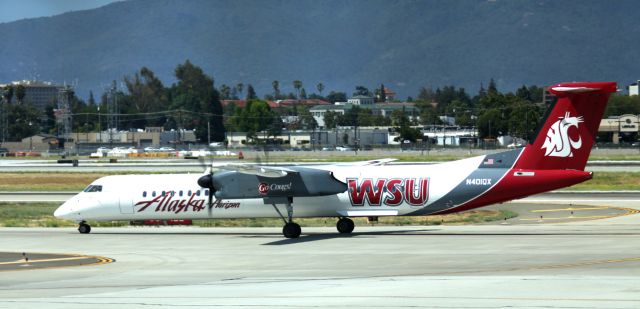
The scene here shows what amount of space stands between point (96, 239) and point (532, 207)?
20.2 meters

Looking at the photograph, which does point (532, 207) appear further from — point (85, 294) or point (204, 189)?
point (85, 294)

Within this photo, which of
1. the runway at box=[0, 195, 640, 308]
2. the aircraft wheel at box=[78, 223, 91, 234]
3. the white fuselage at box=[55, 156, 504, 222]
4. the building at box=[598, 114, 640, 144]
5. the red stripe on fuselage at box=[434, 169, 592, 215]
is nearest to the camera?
the runway at box=[0, 195, 640, 308]

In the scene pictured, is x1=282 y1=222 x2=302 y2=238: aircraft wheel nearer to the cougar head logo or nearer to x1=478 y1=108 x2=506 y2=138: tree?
the cougar head logo

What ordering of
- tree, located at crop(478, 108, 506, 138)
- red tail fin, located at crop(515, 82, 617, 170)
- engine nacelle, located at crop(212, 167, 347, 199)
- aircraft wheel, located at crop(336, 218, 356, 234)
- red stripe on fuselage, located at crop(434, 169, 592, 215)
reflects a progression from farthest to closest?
tree, located at crop(478, 108, 506, 138), aircraft wheel, located at crop(336, 218, 356, 234), engine nacelle, located at crop(212, 167, 347, 199), red stripe on fuselage, located at crop(434, 169, 592, 215), red tail fin, located at crop(515, 82, 617, 170)

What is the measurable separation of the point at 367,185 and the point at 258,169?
400cm

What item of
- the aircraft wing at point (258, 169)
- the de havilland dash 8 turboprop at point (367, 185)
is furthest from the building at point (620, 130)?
the aircraft wing at point (258, 169)

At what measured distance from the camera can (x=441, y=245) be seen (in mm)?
32281

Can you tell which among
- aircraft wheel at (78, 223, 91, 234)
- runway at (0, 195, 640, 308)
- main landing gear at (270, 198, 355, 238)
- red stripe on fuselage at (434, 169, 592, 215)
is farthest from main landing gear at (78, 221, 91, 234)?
red stripe on fuselage at (434, 169, 592, 215)

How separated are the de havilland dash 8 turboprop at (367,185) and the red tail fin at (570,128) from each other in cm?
3

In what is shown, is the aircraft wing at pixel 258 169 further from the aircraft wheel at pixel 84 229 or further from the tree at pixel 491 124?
the tree at pixel 491 124

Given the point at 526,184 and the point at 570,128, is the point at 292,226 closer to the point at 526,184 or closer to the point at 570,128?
the point at 526,184

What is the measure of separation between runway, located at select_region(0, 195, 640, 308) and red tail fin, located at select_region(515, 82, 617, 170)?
98.6 inches

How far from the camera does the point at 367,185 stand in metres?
36.0

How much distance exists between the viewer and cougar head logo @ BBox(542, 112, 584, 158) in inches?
1325
